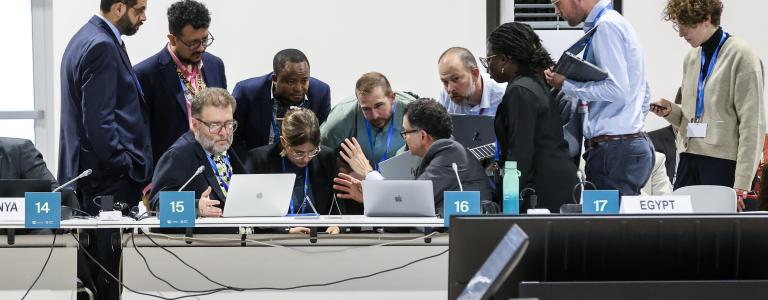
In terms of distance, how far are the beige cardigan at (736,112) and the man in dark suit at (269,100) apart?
1830 mm

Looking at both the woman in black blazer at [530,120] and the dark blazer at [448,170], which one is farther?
the dark blazer at [448,170]

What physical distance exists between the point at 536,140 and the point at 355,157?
960 mm

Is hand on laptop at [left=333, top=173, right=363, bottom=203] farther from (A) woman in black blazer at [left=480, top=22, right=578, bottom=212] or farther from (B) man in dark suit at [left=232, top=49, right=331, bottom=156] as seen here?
(A) woman in black blazer at [left=480, top=22, right=578, bottom=212]

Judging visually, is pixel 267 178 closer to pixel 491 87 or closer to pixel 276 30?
pixel 491 87

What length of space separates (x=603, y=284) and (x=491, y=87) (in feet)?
11.1

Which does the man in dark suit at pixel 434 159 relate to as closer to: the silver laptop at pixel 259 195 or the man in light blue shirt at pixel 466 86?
the man in light blue shirt at pixel 466 86

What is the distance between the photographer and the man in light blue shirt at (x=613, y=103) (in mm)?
4145

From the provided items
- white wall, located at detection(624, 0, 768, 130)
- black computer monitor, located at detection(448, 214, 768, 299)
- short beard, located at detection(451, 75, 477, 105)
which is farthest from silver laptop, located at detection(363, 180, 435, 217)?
white wall, located at detection(624, 0, 768, 130)

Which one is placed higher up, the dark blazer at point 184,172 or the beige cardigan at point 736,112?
the beige cardigan at point 736,112

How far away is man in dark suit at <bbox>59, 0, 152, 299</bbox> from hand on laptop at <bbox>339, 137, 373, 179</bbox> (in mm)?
888

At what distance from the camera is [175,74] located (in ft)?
15.3

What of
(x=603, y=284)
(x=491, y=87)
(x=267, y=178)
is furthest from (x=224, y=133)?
Result: (x=603, y=284)

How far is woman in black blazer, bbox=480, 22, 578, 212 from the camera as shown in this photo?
3.96 m

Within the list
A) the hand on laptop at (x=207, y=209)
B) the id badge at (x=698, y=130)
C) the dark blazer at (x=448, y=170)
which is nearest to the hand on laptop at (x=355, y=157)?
the dark blazer at (x=448, y=170)
